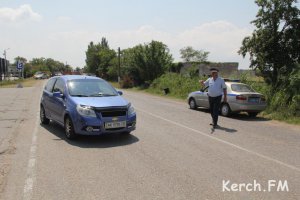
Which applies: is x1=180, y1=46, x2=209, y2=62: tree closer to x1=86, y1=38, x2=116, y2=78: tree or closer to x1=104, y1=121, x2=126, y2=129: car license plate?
x1=86, y1=38, x2=116, y2=78: tree

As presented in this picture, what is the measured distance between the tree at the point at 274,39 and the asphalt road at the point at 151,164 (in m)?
11.8

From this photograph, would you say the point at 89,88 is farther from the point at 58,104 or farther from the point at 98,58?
the point at 98,58

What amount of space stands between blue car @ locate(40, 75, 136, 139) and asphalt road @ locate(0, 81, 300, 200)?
0.39 metres

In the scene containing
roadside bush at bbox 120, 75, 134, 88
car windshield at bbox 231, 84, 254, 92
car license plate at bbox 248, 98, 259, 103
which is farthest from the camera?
roadside bush at bbox 120, 75, 134, 88

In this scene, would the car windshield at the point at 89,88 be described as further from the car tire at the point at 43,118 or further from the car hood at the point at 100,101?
the car tire at the point at 43,118

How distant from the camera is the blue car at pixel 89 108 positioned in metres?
9.11

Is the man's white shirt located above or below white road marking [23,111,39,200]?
above

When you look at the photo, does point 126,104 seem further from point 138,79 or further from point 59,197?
point 138,79

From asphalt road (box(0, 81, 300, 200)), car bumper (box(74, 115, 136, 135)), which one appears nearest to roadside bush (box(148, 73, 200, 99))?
asphalt road (box(0, 81, 300, 200))

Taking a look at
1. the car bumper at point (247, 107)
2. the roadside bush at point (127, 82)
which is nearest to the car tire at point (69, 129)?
the car bumper at point (247, 107)

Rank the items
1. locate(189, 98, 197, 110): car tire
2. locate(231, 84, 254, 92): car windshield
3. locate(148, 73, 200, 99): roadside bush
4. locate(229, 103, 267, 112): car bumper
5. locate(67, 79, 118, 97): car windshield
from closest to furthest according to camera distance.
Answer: locate(67, 79, 118, 97): car windshield → locate(229, 103, 267, 112): car bumper → locate(231, 84, 254, 92): car windshield → locate(189, 98, 197, 110): car tire → locate(148, 73, 200, 99): roadside bush

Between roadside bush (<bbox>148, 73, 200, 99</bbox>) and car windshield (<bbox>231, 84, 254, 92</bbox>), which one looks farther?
roadside bush (<bbox>148, 73, 200, 99</bbox>)

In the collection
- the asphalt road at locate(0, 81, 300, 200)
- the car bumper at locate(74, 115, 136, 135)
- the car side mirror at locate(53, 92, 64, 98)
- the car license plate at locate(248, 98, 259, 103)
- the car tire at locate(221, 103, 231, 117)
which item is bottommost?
the asphalt road at locate(0, 81, 300, 200)

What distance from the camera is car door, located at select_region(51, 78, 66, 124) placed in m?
10.1
